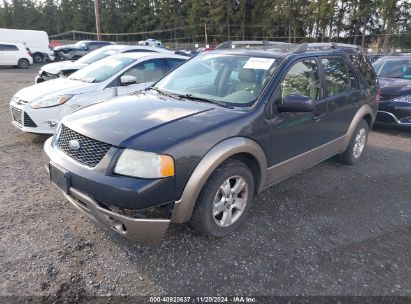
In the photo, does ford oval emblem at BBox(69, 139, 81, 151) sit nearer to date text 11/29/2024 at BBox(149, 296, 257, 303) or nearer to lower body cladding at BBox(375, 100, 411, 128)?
date text 11/29/2024 at BBox(149, 296, 257, 303)

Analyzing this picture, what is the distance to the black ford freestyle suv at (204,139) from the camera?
8.63 ft

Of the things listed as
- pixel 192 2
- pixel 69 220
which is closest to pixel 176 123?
pixel 69 220

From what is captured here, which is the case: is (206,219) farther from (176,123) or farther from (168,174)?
(176,123)

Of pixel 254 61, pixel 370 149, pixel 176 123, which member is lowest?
pixel 370 149

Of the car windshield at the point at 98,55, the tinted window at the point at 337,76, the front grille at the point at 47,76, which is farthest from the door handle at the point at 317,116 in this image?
the front grille at the point at 47,76

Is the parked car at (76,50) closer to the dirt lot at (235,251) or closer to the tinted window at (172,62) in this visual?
the tinted window at (172,62)

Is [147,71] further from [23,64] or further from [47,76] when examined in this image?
[23,64]

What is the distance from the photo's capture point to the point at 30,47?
27000mm

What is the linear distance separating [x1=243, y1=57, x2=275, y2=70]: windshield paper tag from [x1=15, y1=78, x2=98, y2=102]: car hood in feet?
10.9

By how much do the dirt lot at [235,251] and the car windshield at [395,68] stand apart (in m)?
4.52

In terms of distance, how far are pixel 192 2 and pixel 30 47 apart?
130ft

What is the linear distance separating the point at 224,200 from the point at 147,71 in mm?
4216

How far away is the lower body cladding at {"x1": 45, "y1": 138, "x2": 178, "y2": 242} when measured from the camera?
255cm

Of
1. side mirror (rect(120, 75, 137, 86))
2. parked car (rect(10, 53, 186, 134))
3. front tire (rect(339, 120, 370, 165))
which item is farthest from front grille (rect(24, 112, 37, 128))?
front tire (rect(339, 120, 370, 165))
